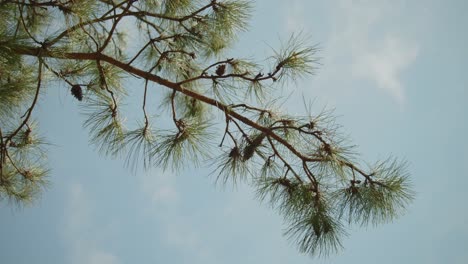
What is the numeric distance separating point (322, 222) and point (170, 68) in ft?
3.63

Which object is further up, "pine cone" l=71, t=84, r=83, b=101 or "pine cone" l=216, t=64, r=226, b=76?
"pine cone" l=216, t=64, r=226, b=76

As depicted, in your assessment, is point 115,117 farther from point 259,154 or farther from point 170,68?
point 259,154

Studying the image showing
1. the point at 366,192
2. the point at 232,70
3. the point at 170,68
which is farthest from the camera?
the point at 170,68

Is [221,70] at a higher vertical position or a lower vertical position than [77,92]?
higher

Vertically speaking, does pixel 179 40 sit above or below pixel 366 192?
above

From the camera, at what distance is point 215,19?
1878 mm

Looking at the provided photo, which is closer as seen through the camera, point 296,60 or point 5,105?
point 296,60

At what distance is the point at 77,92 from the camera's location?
1.64 m

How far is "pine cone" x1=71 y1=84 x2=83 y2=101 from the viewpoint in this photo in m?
1.64

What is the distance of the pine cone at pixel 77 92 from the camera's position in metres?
1.64

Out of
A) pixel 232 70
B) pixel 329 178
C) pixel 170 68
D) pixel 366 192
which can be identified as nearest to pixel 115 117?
pixel 170 68

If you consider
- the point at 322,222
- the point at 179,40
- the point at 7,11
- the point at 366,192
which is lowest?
the point at 322,222

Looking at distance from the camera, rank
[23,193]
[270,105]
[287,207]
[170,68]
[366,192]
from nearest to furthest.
Result: [366,192]
[287,207]
[270,105]
[170,68]
[23,193]

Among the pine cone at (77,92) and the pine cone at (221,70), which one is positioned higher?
the pine cone at (221,70)
